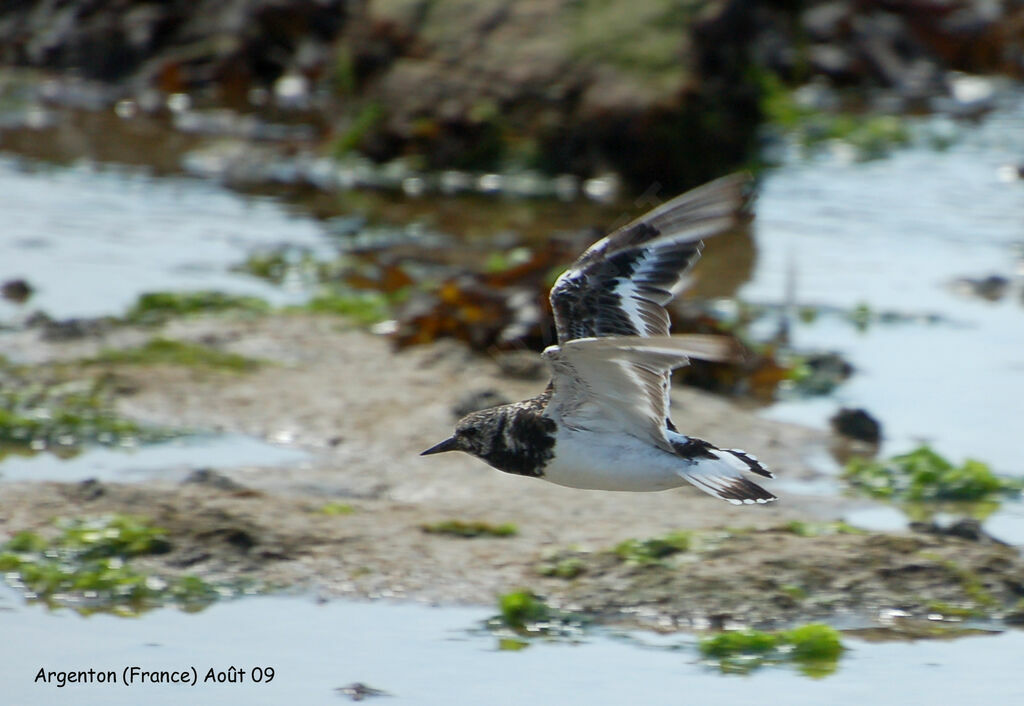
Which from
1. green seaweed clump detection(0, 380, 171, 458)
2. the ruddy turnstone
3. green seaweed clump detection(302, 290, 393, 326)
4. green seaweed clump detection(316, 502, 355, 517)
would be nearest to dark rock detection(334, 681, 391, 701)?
the ruddy turnstone

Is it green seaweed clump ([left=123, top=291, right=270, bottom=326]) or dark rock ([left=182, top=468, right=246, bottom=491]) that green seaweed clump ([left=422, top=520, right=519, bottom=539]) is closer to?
dark rock ([left=182, top=468, right=246, bottom=491])

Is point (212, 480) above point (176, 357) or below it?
below

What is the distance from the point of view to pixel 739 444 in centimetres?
717

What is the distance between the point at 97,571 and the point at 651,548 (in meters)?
1.96

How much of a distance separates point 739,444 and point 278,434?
2.08m

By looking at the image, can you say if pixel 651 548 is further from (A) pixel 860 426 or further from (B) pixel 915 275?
(B) pixel 915 275

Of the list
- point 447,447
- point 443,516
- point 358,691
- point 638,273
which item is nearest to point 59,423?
point 443,516

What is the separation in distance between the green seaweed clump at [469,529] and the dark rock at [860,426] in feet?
6.81

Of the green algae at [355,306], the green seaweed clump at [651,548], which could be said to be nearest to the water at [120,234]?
the green algae at [355,306]

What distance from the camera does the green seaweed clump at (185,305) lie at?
8856 mm

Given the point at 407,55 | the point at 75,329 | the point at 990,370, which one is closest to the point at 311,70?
the point at 407,55

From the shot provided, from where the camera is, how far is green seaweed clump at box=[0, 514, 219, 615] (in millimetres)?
5395

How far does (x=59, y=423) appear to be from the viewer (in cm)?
701

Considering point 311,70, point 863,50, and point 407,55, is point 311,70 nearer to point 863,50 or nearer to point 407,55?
point 407,55
